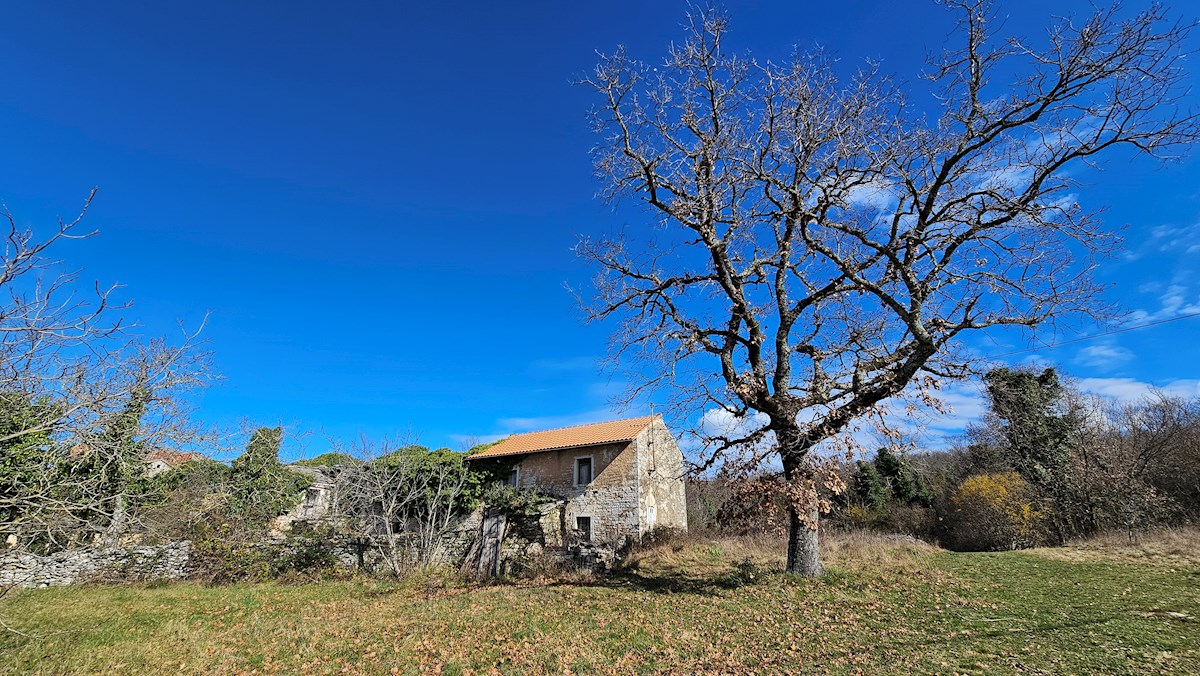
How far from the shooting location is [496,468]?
1062 inches

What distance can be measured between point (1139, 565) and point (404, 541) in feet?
62.5

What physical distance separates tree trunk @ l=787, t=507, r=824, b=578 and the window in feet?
49.2

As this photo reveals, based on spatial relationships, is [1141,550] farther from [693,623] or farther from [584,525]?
[584,525]

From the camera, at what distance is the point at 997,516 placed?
21.4m

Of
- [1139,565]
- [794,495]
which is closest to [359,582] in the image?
[794,495]

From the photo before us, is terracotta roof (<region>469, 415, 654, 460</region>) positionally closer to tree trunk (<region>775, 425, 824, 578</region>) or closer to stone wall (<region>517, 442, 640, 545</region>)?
stone wall (<region>517, 442, 640, 545</region>)

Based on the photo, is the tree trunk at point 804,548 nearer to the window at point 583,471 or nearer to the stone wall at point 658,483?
the stone wall at point 658,483

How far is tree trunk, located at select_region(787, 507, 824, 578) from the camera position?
10.6 metres

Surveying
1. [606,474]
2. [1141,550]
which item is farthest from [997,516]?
[606,474]

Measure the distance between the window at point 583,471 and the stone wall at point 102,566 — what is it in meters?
15.4

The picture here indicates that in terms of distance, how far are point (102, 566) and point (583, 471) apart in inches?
688

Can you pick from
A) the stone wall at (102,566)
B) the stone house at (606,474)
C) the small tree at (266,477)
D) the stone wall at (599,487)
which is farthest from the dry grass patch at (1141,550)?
the small tree at (266,477)

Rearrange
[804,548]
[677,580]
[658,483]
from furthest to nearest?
[658,483]
[677,580]
[804,548]

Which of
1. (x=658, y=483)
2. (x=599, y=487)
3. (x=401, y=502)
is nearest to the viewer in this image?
(x=401, y=502)
